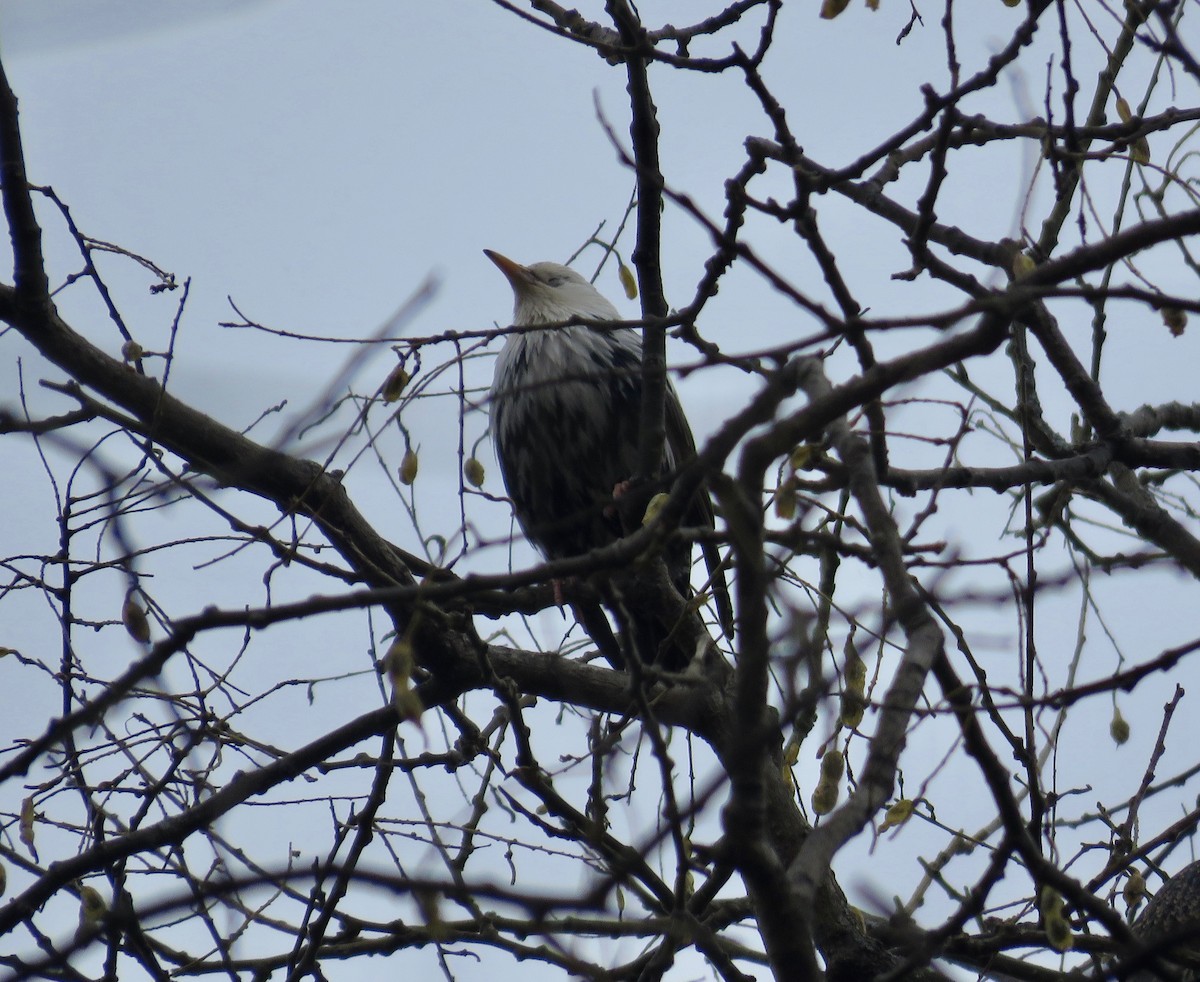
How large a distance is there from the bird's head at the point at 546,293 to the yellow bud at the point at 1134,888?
12.4 feet

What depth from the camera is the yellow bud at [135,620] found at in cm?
325

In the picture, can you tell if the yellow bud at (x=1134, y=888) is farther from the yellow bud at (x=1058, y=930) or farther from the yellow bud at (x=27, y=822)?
the yellow bud at (x=27, y=822)

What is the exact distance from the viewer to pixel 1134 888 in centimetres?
344

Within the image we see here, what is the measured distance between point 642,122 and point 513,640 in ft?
5.03

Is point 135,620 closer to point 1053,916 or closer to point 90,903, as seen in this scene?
point 90,903

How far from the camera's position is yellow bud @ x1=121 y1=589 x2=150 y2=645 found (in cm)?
325

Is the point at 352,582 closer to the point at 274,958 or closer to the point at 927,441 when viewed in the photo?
the point at 927,441

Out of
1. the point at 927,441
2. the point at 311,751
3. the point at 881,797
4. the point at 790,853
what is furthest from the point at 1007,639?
the point at 311,751

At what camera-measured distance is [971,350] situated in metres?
1.59

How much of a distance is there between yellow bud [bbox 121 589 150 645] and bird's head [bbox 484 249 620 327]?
3423 millimetres

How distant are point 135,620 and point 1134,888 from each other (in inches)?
108

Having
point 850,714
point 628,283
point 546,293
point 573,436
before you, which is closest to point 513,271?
point 546,293

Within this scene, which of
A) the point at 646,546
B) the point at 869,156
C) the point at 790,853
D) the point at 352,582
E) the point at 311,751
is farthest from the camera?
the point at 790,853

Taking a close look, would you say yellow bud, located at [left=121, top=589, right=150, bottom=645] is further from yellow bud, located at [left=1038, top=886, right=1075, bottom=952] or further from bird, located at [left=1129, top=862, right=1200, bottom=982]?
bird, located at [left=1129, top=862, right=1200, bottom=982]
